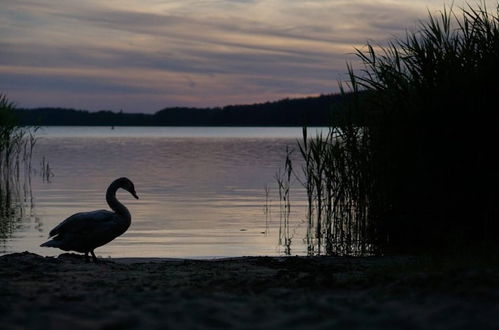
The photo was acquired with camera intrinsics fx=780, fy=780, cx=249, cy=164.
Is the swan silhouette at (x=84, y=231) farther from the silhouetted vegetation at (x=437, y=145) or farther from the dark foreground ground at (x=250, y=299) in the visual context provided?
the silhouetted vegetation at (x=437, y=145)

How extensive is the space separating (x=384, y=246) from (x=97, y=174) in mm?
25654

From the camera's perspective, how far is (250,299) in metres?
6.99

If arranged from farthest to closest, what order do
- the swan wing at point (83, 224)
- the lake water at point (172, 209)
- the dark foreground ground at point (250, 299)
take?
the lake water at point (172, 209), the swan wing at point (83, 224), the dark foreground ground at point (250, 299)

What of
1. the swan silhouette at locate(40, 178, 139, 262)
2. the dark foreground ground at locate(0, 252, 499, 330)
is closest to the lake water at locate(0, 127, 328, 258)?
the swan silhouette at locate(40, 178, 139, 262)

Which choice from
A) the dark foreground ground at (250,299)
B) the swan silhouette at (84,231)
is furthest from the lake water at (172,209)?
the dark foreground ground at (250,299)

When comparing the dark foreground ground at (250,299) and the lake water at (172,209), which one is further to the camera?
the lake water at (172,209)

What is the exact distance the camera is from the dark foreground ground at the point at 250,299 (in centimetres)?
587

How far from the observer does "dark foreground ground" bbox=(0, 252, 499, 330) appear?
5.87 metres

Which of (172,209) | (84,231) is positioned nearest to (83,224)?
(84,231)

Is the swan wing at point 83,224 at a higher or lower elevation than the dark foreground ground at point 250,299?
higher

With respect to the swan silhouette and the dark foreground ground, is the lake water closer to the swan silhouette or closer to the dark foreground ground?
the swan silhouette

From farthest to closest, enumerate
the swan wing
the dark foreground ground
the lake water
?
the lake water < the swan wing < the dark foreground ground

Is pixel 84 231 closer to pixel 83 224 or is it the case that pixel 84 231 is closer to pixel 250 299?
pixel 83 224

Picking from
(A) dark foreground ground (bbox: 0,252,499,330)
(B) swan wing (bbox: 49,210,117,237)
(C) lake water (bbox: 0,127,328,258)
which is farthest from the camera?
(C) lake water (bbox: 0,127,328,258)
